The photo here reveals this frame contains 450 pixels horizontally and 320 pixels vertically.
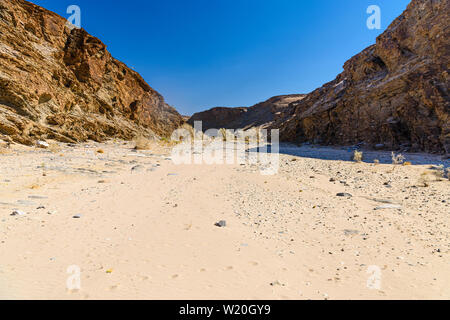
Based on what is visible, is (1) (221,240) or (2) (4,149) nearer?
(1) (221,240)

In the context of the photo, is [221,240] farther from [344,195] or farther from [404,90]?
[404,90]

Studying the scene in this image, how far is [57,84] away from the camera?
12.7 meters

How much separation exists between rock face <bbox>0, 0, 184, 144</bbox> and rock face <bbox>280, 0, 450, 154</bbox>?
17465 millimetres

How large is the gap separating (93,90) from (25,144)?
7.48 meters

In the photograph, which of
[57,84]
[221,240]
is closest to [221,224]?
[221,240]

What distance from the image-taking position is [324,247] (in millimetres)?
2818

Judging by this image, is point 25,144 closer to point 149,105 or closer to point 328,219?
point 328,219

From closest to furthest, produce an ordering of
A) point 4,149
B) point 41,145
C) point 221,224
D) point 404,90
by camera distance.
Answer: point 221,224 < point 4,149 < point 41,145 < point 404,90

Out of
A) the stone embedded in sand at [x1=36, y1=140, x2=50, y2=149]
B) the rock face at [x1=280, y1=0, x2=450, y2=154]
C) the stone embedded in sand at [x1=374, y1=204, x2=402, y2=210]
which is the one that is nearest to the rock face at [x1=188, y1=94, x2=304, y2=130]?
the rock face at [x1=280, y1=0, x2=450, y2=154]

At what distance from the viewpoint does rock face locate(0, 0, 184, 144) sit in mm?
9883

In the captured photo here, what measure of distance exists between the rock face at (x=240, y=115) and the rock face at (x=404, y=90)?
139 feet

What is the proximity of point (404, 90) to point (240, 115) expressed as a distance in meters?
56.3

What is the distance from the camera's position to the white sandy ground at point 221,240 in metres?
2.04
